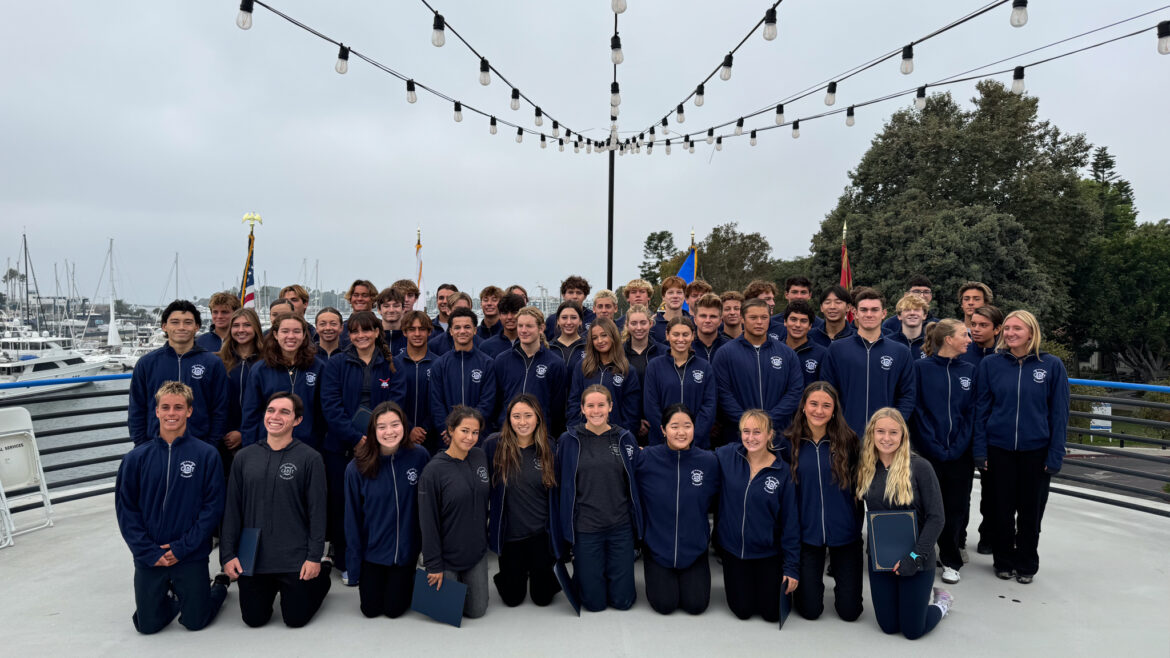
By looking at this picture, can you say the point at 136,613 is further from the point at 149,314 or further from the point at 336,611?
the point at 149,314

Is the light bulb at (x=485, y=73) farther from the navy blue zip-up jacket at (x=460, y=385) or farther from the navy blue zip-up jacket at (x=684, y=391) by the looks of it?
the navy blue zip-up jacket at (x=684, y=391)

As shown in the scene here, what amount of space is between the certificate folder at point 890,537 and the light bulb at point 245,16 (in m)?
5.58

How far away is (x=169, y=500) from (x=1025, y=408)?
5.39m

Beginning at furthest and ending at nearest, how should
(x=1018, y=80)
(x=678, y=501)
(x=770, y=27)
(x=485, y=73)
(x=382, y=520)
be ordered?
1. (x=485, y=73)
2. (x=1018, y=80)
3. (x=770, y=27)
4. (x=678, y=501)
5. (x=382, y=520)

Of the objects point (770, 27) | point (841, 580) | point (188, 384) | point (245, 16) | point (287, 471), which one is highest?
point (770, 27)

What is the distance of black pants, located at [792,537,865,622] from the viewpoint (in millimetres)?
3754

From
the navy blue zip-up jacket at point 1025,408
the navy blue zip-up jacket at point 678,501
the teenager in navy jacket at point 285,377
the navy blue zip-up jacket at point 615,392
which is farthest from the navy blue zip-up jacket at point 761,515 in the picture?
the teenager in navy jacket at point 285,377

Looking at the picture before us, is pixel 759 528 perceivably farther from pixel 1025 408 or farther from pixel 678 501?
pixel 1025 408

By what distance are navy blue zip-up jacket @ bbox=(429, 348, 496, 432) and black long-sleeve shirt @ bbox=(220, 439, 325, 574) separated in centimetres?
116

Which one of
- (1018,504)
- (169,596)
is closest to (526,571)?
(169,596)

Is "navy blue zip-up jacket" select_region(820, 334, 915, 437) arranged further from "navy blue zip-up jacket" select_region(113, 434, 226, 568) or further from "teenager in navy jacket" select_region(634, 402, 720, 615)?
"navy blue zip-up jacket" select_region(113, 434, 226, 568)

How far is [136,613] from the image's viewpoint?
362cm

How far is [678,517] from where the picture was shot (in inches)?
152

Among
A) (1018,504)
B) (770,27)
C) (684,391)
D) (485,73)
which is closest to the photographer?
(1018,504)
